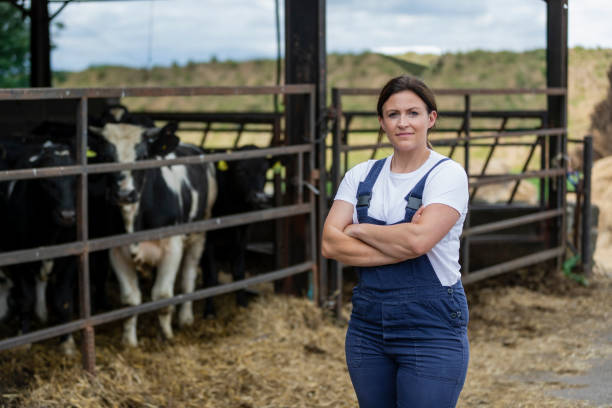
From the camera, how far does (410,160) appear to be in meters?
2.63

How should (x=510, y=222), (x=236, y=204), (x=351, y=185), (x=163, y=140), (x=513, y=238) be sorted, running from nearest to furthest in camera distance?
(x=351, y=185) → (x=163, y=140) → (x=236, y=204) → (x=510, y=222) → (x=513, y=238)

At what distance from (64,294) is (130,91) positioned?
1493 mm

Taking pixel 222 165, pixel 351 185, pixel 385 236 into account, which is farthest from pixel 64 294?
pixel 385 236

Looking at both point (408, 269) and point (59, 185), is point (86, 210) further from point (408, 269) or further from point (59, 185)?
point (408, 269)

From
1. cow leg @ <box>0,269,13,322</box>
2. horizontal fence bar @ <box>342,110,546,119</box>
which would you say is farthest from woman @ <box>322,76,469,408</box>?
horizontal fence bar @ <box>342,110,546,119</box>

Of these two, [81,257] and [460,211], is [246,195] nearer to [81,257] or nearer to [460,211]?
[81,257]

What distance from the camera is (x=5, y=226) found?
5.30 meters

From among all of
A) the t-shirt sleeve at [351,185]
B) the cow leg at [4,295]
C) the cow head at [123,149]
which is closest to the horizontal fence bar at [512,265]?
the cow head at [123,149]

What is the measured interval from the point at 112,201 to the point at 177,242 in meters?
0.96

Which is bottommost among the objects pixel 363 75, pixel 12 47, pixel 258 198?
pixel 258 198

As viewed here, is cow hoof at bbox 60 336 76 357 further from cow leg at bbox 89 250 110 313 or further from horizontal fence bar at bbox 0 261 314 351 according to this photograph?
cow leg at bbox 89 250 110 313

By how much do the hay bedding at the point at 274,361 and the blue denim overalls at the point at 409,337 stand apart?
1.89m

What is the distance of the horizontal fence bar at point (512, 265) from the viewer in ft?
21.9

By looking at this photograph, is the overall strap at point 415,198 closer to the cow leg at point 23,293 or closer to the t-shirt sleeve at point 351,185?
the t-shirt sleeve at point 351,185
